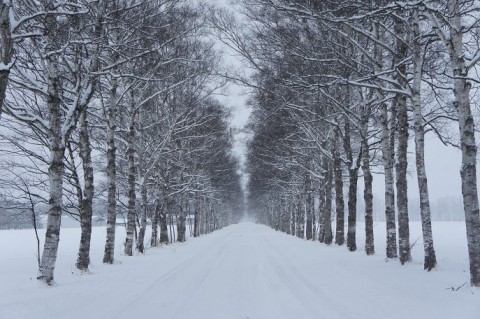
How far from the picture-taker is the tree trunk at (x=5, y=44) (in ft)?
19.7

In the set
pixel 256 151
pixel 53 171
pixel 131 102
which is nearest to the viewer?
pixel 53 171

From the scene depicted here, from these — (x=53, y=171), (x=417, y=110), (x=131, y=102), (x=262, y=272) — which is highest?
(x=131, y=102)

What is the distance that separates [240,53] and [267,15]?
57.2 inches

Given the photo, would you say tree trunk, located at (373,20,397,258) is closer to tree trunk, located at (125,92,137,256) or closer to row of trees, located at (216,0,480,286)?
row of trees, located at (216,0,480,286)

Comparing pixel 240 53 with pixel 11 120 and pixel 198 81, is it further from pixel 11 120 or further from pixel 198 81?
pixel 198 81

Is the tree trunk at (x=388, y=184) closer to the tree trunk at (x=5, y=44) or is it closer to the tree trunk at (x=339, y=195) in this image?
the tree trunk at (x=339, y=195)

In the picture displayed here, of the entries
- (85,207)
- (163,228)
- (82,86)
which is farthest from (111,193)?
(163,228)

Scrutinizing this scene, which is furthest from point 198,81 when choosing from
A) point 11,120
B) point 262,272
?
point 262,272

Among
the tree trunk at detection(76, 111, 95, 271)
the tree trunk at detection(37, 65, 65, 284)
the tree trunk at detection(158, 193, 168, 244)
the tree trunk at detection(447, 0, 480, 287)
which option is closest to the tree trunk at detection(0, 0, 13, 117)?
the tree trunk at detection(37, 65, 65, 284)

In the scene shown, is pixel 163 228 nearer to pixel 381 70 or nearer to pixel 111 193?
pixel 111 193

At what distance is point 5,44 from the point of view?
623 cm

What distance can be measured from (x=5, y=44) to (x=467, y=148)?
26.4 feet

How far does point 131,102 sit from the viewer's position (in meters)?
17.0

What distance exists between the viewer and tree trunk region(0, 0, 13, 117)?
19.7ft
